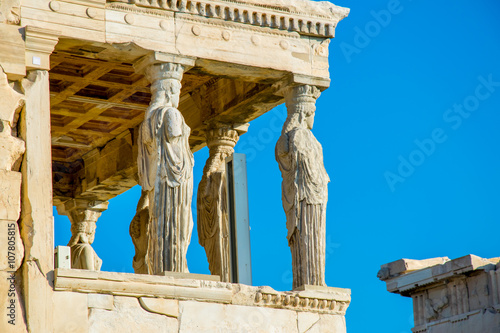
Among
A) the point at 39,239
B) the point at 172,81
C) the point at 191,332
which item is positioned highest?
the point at 172,81

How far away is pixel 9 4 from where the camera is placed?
17328mm

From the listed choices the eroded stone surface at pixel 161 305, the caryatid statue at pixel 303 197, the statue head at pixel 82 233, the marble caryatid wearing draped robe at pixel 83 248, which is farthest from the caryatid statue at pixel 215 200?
the statue head at pixel 82 233

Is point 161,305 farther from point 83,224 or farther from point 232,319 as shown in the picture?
point 83,224

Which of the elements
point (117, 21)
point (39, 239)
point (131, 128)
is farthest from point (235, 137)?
point (39, 239)

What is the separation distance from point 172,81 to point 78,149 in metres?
6.09

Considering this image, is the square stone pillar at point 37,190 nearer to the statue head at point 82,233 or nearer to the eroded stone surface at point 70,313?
the eroded stone surface at point 70,313

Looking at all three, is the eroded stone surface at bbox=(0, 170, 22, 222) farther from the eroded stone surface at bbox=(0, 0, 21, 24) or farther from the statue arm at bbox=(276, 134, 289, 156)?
the statue arm at bbox=(276, 134, 289, 156)

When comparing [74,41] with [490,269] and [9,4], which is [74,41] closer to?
[9,4]

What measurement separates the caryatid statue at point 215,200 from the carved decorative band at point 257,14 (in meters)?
2.47

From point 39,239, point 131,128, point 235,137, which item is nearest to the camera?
point 39,239

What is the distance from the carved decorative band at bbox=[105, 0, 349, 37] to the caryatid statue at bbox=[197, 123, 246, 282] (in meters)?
2.47

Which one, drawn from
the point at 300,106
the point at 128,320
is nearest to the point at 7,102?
the point at 128,320

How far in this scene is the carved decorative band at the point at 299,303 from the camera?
17.8 metres

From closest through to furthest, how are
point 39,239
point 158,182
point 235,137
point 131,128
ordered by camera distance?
point 39,239 → point 158,182 → point 235,137 → point 131,128
